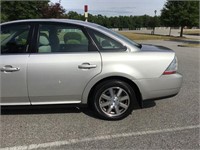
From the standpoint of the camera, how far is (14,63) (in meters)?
3.74

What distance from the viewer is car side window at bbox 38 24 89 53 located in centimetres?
389

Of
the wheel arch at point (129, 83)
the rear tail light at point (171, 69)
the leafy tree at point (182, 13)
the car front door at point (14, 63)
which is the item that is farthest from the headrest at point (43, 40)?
the leafy tree at point (182, 13)

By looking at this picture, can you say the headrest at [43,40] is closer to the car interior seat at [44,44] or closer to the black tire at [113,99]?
the car interior seat at [44,44]

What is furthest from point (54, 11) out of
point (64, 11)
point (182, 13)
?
point (182, 13)

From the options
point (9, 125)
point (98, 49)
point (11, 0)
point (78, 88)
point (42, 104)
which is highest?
point (11, 0)

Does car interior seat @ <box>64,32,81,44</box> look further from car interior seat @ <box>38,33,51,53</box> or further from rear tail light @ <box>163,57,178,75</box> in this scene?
rear tail light @ <box>163,57,178,75</box>

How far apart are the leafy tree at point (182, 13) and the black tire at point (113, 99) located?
35.2m

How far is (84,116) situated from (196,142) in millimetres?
1765

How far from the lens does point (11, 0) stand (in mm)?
43156

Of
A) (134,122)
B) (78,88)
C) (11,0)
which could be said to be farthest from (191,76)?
(11,0)

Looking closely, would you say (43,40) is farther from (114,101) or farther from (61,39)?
(114,101)

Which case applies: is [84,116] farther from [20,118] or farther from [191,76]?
[191,76]

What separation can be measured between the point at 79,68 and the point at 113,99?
74 centimetres

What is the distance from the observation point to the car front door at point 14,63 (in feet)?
12.3
